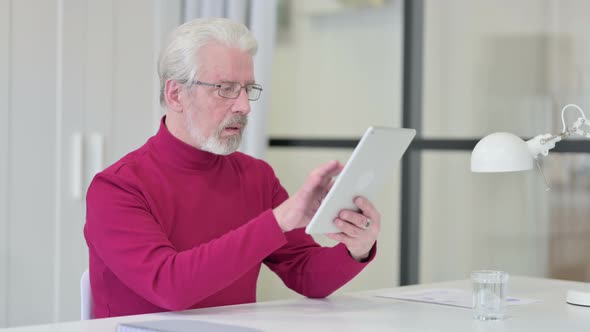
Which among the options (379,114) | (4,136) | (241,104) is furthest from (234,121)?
(379,114)

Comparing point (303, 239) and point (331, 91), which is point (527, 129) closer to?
point (331, 91)

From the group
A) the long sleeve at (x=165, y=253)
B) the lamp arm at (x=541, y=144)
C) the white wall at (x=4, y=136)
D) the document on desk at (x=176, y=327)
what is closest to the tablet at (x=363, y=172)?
the long sleeve at (x=165, y=253)

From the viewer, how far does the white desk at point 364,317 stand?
5.50 ft

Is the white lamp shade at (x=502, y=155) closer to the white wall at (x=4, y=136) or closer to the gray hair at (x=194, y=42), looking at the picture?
the gray hair at (x=194, y=42)

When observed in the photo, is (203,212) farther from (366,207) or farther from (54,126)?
(54,126)

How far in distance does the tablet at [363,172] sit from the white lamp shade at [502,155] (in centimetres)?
26

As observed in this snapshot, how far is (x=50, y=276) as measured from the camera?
128 inches

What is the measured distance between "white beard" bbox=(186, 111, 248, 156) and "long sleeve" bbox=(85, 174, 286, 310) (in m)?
0.26

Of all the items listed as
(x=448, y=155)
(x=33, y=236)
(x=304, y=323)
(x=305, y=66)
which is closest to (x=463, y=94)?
(x=448, y=155)

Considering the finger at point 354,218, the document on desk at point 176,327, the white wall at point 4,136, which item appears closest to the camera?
the document on desk at point 176,327

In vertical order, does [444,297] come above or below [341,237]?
below

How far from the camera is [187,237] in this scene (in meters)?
2.06

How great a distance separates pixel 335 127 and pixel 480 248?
0.81 meters

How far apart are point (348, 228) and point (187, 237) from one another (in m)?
0.44
